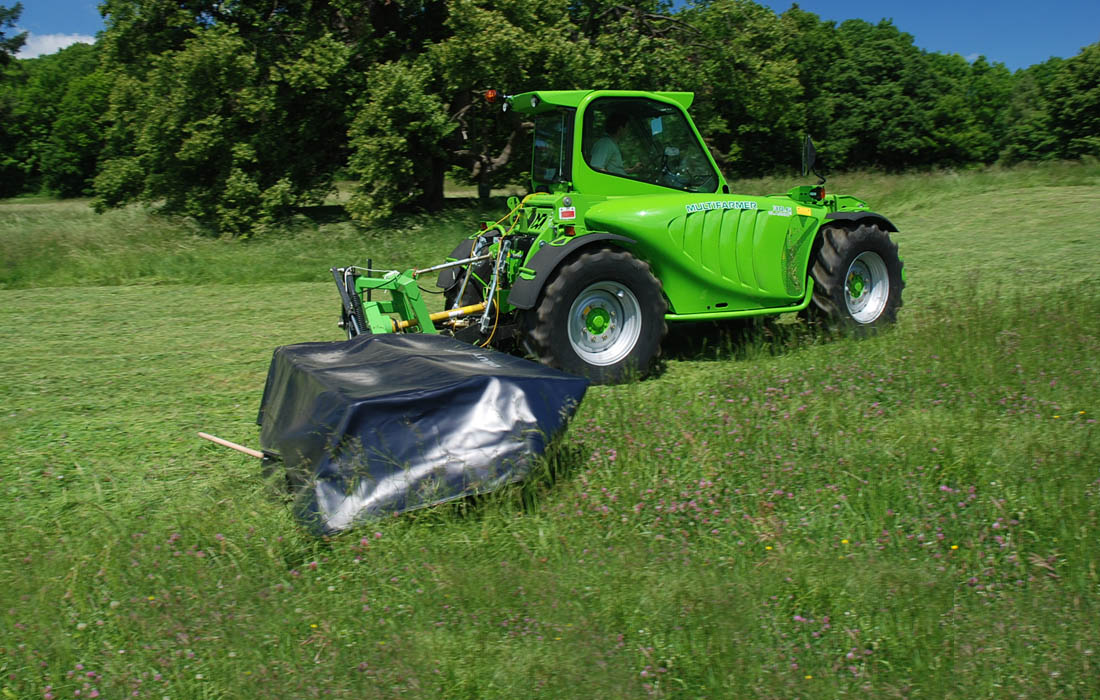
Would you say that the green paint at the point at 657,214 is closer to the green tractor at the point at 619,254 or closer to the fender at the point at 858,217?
the green tractor at the point at 619,254

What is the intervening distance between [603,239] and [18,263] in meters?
10.2

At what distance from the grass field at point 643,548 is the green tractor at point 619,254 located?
0.58m

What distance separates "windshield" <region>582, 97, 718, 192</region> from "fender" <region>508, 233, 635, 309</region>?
0.76 metres

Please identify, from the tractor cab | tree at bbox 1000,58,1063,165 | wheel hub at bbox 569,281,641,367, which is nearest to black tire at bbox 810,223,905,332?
the tractor cab

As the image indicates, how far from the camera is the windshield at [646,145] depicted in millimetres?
7625

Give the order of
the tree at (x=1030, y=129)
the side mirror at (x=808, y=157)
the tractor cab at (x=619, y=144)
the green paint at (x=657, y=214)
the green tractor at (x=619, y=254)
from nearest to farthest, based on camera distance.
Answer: the green tractor at (x=619, y=254), the green paint at (x=657, y=214), the tractor cab at (x=619, y=144), the side mirror at (x=808, y=157), the tree at (x=1030, y=129)

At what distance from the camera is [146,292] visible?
40.2 feet

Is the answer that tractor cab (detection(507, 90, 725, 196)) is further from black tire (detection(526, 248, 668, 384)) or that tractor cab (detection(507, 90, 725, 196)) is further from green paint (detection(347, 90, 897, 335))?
black tire (detection(526, 248, 668, 384))

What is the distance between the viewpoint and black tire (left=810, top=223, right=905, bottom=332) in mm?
8250

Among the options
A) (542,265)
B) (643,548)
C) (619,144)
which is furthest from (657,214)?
(643,548)

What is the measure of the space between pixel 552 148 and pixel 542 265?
141cm

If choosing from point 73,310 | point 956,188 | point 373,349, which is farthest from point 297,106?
point 373,349

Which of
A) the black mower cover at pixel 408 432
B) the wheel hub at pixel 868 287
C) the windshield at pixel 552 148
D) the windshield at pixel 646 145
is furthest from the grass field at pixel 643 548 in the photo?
the windshield at pixel 552 148

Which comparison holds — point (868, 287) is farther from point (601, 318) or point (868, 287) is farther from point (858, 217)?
point (601, 318)
